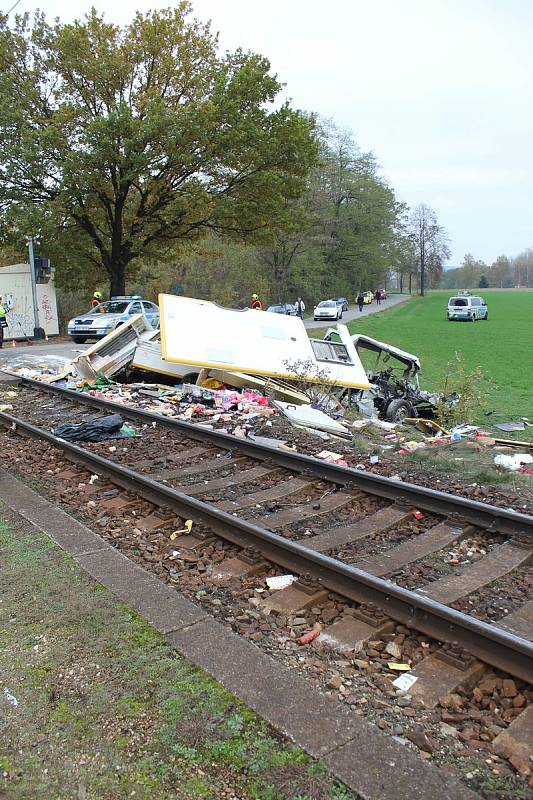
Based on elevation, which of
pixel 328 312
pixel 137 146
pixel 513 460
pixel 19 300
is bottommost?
pixel 513 460

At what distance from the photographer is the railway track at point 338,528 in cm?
387

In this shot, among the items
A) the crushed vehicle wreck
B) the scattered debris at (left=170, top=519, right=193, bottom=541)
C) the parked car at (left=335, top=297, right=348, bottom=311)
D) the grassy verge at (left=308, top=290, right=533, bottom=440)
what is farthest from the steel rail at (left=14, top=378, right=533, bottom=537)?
the parked car at (left=335, top=297, right=348, bottom=311)

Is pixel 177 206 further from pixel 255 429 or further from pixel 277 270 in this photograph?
pixel 277 270

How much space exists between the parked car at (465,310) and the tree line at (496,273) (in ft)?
371

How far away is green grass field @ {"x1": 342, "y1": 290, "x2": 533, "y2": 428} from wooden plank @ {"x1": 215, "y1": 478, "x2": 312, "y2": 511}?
629 cm

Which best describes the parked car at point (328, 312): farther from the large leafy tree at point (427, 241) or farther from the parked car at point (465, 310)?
the large leafy tree at point (427, 241)

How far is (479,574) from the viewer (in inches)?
178

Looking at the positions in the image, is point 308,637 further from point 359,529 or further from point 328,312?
point 328,312

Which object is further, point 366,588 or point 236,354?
point 236,354

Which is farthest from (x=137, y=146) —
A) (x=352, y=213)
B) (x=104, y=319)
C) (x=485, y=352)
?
(x=352, y=213)

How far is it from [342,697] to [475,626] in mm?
842

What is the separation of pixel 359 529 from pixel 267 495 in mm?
1221

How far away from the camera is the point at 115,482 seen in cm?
700

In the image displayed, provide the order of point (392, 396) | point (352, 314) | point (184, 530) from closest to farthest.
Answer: point (184, 530), point (392, 396), point (352, 314)
